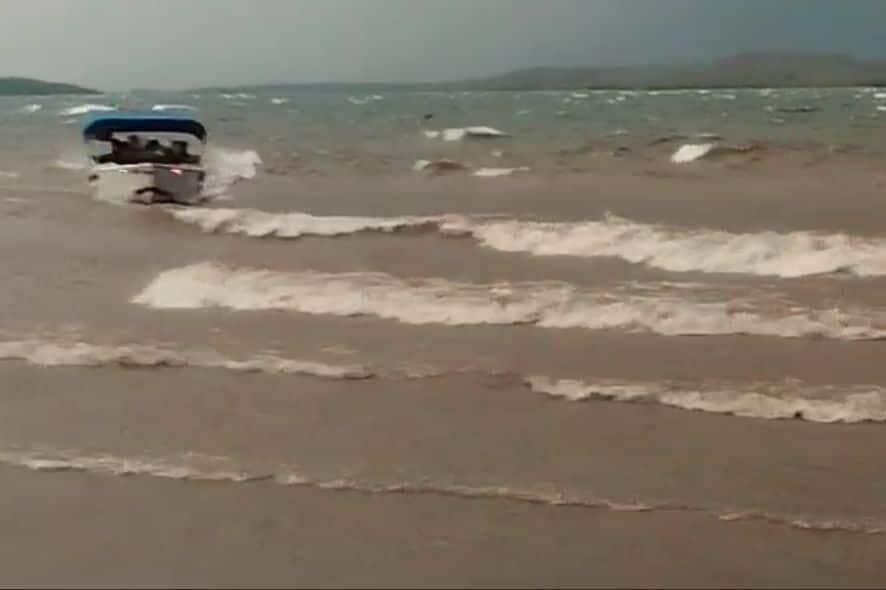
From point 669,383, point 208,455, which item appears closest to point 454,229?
point 669,383

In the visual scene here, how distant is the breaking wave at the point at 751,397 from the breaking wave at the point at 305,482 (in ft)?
5.27

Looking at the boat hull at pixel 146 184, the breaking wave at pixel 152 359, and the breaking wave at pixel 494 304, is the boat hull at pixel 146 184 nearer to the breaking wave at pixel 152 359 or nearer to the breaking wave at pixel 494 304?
the breaking wave at pixel 494 304

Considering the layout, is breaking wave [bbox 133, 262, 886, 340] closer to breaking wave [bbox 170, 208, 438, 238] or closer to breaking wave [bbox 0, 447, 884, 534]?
breaking wave [bbox 170, 208, 438, 238]

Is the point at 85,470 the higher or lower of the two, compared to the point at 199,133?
lower

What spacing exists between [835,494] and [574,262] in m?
6.45

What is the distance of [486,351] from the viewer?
8.45 meters

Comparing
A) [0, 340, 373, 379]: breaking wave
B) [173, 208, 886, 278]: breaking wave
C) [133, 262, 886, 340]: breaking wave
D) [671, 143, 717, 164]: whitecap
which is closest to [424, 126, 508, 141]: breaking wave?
[671, 143, 717, 164]: whitecap

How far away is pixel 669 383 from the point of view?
7430 millimetres

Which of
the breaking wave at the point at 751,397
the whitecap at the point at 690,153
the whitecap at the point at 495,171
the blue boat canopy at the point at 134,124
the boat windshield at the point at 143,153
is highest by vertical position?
the blue boat canopy at the point at 134,124

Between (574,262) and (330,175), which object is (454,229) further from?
(330,175)

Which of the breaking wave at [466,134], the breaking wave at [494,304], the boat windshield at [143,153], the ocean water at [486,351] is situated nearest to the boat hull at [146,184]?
the ocean water at [486,351]

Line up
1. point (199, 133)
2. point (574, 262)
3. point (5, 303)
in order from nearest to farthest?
point (5, 303)
point (574, 262)
point (199, 133)

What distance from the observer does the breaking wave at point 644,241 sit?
37.2ft

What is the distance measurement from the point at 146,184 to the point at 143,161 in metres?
2.03
